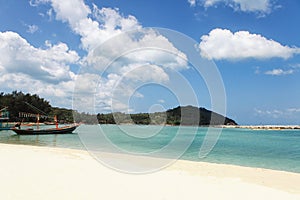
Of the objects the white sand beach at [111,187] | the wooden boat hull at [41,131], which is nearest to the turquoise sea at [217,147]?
the wooden boat hull at [41,131]

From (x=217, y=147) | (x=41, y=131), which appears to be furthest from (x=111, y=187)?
(x=41, y=131)

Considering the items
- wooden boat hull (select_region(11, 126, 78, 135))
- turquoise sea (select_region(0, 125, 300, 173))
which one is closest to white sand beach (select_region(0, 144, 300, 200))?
turquoise sea (select_region(0, 125, 300, 173))

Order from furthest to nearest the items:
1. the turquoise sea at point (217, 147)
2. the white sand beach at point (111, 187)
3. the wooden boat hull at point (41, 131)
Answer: the wooden boat hull at point (41, 131)
the turquoise sea at point (217, 147)
the white sand beach at point (111, 187)

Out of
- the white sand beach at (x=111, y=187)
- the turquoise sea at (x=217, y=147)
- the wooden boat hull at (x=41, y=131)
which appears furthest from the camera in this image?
the wooden boat hull at (x=41, y=131)

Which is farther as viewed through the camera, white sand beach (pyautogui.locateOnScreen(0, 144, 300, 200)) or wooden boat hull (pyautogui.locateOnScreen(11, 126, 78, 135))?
wooden boat hull (pyautogui.locateOnScreen(11, 126, 78, 135))

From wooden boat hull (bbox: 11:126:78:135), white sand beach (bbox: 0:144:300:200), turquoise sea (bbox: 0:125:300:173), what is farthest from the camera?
wooden boat hull (bbox: 11:126:78:135)

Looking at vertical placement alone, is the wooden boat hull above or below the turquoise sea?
above

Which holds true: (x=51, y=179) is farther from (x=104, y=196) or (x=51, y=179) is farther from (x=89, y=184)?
(x=104, y=196)

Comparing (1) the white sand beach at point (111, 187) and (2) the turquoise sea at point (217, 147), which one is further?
(2) the turquoise sea at point (217, 147)

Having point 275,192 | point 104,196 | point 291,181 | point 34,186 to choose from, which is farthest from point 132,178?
point 291,181

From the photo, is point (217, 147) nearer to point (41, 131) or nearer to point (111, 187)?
point (111, 187)

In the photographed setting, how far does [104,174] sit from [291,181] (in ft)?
20.8

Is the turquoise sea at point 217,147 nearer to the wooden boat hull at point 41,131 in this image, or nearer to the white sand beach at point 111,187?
the wooden boat hull at point 41,131

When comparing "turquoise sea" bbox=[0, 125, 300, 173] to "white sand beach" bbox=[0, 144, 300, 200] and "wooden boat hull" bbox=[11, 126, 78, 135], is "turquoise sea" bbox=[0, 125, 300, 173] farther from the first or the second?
"white sand beach" bbox=[0, 144, 300, 200]
